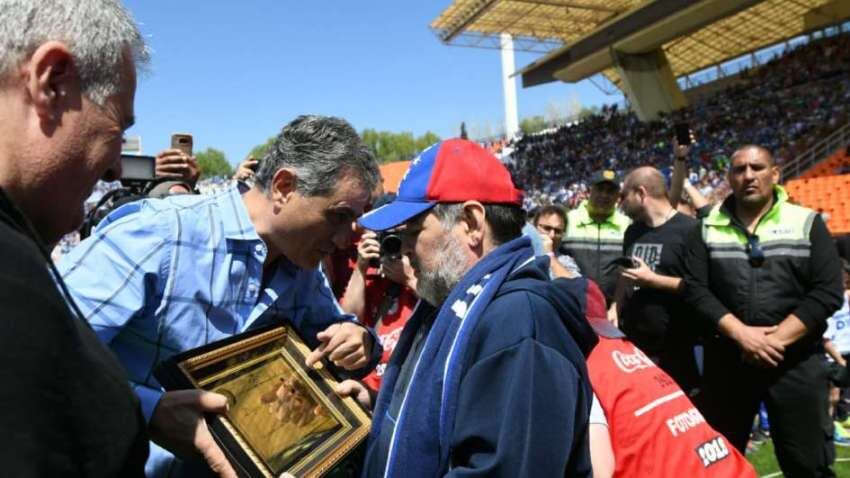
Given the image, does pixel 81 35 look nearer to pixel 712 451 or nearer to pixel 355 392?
pixel 355 392

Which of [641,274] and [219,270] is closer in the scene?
[219,270]

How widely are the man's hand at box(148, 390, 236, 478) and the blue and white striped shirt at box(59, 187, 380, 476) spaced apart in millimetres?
36

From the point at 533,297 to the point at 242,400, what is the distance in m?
0.78

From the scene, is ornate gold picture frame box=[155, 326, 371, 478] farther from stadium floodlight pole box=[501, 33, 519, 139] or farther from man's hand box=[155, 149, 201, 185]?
stadium floodlight pole box=[501, 33, 519, 139]

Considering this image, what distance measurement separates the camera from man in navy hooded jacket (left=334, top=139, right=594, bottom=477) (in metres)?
1.50

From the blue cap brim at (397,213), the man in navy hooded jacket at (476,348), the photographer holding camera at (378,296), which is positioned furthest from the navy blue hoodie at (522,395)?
the photographer holding camera at (378,296)

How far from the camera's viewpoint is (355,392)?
2.02m

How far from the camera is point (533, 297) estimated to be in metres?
1.64

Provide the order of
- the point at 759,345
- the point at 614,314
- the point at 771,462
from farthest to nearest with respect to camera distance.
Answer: the point at 771,462 → the point at 614,314 → the point at 759,345

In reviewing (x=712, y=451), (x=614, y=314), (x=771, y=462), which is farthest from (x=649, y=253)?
(x=712, y=451)

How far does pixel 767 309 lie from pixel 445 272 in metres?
2.85

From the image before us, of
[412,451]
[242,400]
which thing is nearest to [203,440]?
[242,400]

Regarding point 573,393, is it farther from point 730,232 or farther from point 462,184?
point 730,232

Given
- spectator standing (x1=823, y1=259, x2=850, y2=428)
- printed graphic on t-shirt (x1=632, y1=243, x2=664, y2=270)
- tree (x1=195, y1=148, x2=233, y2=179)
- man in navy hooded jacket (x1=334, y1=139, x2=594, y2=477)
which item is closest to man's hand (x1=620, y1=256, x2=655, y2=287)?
printed graphic on t-shirt (x1=632, y1=243, x2=664, y2=270)
